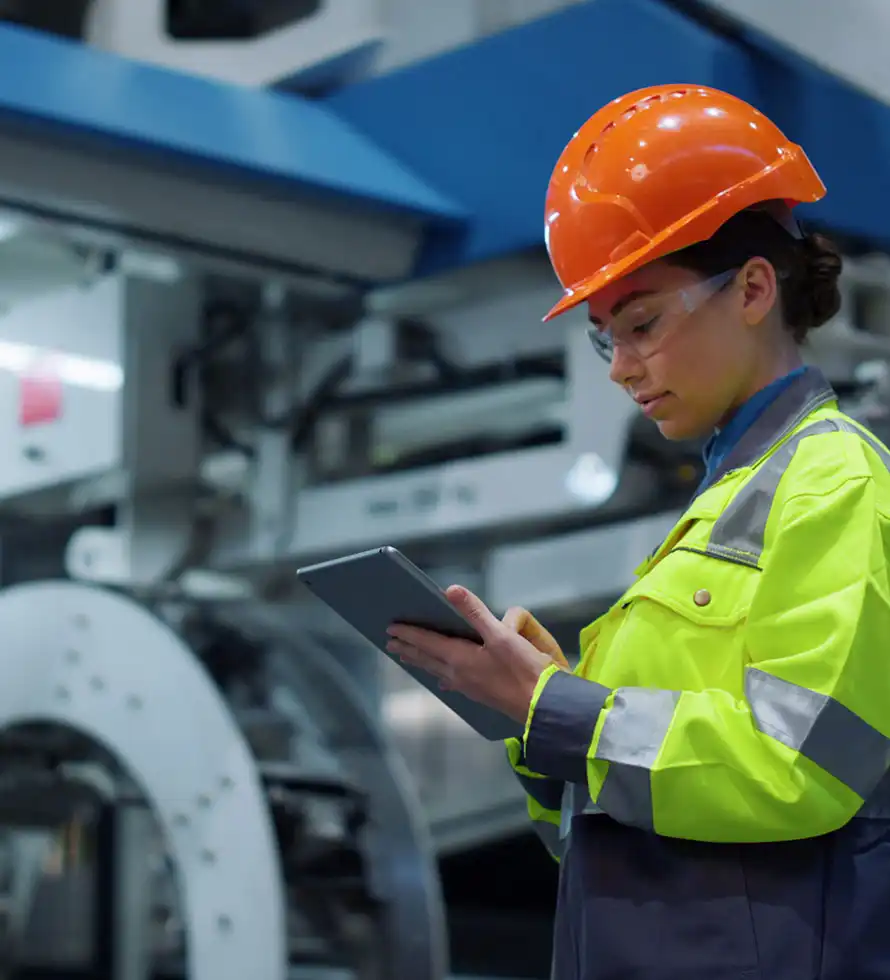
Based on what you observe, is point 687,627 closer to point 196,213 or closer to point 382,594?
point 382,594

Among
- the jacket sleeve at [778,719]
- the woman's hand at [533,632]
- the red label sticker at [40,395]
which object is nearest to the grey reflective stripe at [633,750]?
the jacket sleeve at [778,719]

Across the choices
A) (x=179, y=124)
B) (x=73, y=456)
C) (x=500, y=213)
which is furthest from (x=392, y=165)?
(x=73, y=456)

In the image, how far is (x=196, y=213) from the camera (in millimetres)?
2787

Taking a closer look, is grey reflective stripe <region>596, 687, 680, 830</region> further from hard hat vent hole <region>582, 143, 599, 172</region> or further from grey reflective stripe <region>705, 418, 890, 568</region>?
hard hat vent hole <region>582, 143, 599, 172</region>

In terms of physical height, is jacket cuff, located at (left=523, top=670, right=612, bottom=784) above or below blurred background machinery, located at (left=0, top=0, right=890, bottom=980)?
below

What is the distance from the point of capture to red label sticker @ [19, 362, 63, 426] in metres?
3.45

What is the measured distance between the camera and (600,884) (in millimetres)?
1299

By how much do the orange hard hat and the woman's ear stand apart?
49 millimetres

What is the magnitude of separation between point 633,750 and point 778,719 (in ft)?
0.37

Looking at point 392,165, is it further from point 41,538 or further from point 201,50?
point 41,538

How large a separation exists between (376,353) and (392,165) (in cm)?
48

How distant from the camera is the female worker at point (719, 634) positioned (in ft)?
3.89

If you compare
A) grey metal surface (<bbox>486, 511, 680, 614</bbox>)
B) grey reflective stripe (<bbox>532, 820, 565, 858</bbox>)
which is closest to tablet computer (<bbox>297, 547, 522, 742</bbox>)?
grey reflective stripe (<bbox>532, 820, 565, 858</bbox>)

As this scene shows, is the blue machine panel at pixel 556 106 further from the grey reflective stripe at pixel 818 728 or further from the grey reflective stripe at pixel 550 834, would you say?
the grey reflective stripe at pixel 818 728
